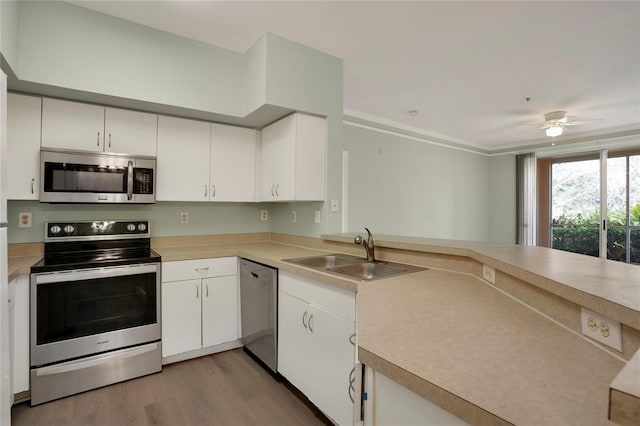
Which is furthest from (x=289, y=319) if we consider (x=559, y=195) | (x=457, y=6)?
(x=559, y=195)

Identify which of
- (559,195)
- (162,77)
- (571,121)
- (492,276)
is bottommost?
(492,276)

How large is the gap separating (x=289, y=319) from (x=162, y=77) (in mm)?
2013

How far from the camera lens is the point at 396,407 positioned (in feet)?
2.46

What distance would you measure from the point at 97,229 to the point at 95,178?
1.51 feet

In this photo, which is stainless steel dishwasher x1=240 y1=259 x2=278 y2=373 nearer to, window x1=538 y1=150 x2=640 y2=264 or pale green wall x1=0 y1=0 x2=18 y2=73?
pale green wall x1=0 y1=0 x2=18 y2=73

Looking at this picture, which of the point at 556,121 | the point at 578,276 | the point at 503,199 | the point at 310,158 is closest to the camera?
the point at 578,276

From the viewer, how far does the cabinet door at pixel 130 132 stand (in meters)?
2.39

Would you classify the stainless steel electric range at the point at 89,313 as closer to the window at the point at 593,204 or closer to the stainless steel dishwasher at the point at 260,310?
the stainless steel dishwasher at the point at 260,310

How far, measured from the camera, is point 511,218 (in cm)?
616

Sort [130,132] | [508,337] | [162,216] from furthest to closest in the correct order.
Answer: [162,216] → [130,132] → [508,337]

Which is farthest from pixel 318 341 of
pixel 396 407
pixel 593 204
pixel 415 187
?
pixel 593 204

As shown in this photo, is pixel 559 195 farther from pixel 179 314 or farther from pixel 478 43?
A: pixel 179 314

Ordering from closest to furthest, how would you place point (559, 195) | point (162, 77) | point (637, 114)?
point (162, 77), point (637, 114), point (559, 195)

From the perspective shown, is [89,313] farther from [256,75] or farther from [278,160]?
[256,75]
